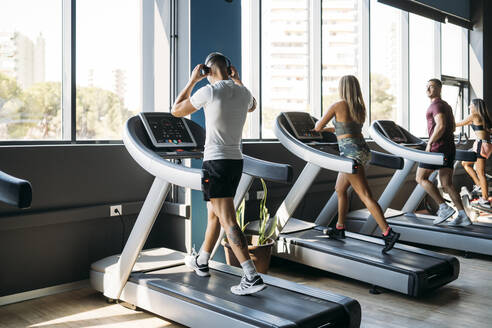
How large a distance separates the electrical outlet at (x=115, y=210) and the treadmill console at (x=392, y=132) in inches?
118

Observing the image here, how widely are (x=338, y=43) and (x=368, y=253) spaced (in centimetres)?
349

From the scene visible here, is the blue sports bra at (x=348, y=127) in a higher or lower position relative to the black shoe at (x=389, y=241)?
higher

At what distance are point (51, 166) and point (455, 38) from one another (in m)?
8.07

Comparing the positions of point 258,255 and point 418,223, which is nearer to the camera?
point 258,255

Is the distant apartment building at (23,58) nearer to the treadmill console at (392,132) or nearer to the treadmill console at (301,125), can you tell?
the treadmill console at (301,125)

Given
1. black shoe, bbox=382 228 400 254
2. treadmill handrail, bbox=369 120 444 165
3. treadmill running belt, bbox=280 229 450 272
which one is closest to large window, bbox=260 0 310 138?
treadmill handrail, bbox=369 120 444 165

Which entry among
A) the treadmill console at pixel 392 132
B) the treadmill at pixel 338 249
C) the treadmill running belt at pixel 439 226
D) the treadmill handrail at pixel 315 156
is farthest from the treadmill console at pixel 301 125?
the treadmill running belt at pixel 439 226

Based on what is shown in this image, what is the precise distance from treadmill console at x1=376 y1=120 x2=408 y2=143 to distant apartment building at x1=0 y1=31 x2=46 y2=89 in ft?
11.5

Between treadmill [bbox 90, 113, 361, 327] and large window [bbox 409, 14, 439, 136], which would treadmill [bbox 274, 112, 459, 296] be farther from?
large window [bbox 409, 14, 439, 136]

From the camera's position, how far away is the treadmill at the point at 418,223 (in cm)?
514

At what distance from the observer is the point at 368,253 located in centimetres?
426

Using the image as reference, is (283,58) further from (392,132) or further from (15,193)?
(15,193)

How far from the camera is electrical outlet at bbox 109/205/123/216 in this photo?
414 centimetres

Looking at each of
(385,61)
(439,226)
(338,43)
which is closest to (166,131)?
(439,226)
